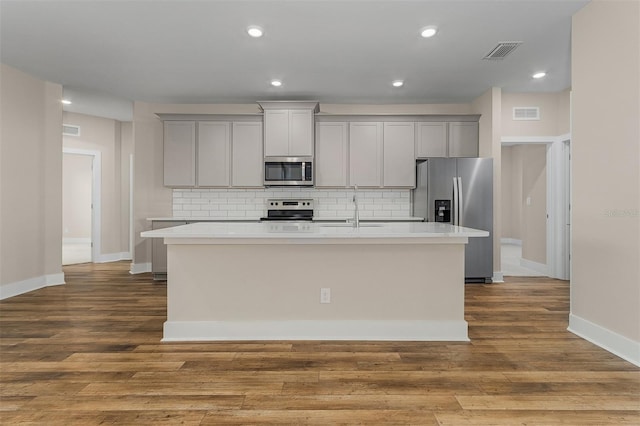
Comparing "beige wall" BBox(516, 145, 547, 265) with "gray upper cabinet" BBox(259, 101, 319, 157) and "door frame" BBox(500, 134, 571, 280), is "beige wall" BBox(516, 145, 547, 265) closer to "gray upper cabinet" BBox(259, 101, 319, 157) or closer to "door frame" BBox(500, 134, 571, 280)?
"door frame" BBox(500, 134, 571, 280)

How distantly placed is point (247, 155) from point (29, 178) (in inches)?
112

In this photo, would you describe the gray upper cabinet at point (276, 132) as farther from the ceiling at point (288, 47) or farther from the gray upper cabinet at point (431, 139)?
the gray upper cabinet at point (431, 139)

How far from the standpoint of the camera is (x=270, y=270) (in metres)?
3.04

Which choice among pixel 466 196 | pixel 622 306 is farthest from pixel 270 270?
pixel 466 196

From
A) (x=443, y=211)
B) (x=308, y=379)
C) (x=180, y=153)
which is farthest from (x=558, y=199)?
(x=180, y=153)

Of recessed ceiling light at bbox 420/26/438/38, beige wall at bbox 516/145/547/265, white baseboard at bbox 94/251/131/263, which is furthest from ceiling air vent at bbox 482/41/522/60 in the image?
white baseboard at bbox 94/251/131/263

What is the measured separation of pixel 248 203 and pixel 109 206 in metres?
3.20

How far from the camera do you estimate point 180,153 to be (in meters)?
5.61

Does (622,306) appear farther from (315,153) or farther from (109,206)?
(109,206)

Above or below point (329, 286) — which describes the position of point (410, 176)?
above

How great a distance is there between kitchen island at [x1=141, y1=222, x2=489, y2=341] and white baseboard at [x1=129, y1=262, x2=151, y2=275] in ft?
11.1

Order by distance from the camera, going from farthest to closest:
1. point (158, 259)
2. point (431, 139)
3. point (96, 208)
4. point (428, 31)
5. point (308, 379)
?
point (96, 208)
point (431, 139)
point (158, 259)
point (428, 31)
point (308, 379)

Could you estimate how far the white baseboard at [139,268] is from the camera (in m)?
5.89

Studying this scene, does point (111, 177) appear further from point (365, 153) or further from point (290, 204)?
point (365, 153)
